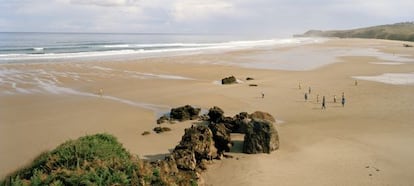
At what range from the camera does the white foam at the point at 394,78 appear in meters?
34.8

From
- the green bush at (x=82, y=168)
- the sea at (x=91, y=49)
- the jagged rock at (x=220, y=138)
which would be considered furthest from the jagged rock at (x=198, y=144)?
the sea at (x=91, y=49)

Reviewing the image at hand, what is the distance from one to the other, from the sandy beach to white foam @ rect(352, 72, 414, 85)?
9cm

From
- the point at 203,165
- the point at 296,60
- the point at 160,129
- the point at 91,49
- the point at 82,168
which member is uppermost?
the point at 91,49

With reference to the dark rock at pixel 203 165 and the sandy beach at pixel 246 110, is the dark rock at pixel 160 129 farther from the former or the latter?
the dark rock at pixel 203 165

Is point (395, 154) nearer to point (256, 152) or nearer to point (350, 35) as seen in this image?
point (256, 152)

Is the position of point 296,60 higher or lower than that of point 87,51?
lower

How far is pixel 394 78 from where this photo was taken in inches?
1475

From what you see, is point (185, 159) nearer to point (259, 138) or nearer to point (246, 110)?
point (259, 138)

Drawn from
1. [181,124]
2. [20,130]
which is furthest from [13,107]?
[181,124]

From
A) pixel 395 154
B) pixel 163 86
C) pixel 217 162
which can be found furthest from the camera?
pixel 163 86

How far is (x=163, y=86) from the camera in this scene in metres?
33.3

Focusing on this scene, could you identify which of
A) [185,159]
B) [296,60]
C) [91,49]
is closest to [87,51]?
[91,49]

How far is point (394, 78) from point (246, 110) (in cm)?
1955

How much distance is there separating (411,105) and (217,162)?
15.7 metres
